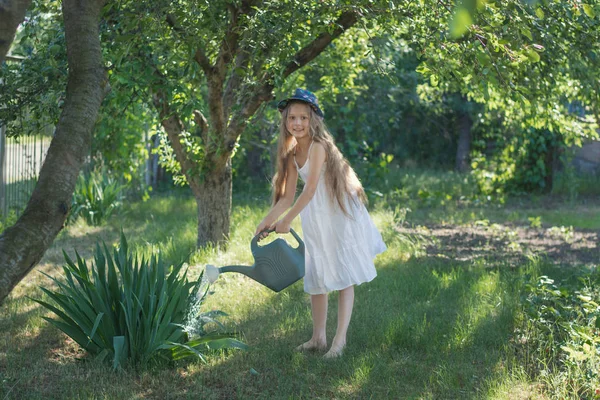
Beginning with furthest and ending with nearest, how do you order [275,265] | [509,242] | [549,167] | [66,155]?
[549,167] → [509,242] → [275,265] → [66,155]

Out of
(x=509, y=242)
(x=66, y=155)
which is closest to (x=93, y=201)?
(x=509, y=242)

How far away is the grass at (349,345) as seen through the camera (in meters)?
3.71

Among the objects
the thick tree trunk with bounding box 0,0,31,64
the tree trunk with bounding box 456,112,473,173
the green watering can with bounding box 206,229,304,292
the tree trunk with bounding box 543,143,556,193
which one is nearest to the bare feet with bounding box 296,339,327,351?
the green watering can with bounding box 206,229,304,292

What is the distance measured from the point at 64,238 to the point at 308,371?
5441mm

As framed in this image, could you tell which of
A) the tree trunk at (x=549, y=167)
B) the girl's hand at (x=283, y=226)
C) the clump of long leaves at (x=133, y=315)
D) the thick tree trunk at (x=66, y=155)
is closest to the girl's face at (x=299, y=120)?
the girl's hand at (x=283, y=226)

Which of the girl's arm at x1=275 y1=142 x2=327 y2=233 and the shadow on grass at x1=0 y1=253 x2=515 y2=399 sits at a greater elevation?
the girl's arm at x1=275 y1=142 x2=327 y2=233

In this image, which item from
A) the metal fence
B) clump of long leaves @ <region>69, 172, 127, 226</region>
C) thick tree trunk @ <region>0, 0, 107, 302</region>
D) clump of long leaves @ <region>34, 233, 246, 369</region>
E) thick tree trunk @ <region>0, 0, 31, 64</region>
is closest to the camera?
thick tree trunk @ <region>0, 0, 31, 64</region>

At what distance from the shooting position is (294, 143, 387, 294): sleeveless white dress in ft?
14.3

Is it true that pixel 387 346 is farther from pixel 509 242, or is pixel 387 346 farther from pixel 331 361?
pixel 509 242

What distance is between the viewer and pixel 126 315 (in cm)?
391

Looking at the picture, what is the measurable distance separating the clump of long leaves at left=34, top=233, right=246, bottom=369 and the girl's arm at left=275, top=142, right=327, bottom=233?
63 centimetres

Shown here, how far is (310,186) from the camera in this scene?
14.0 ft

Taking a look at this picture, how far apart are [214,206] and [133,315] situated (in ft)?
9.53

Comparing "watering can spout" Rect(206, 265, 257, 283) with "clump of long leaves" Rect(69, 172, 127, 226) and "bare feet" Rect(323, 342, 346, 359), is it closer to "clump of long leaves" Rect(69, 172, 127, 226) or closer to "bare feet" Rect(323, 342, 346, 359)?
"bare feet" Rect(323, 342, 346, 359)
